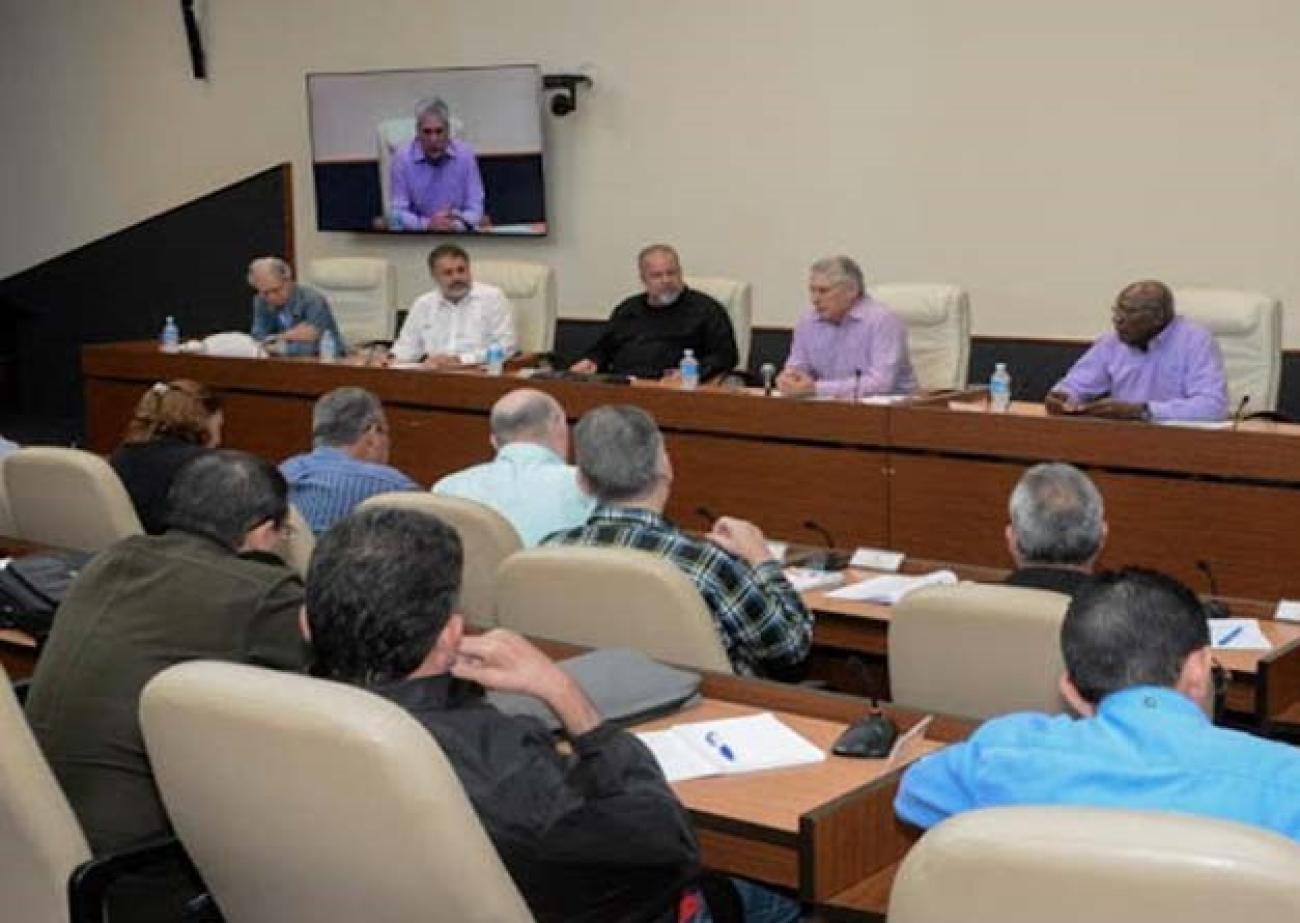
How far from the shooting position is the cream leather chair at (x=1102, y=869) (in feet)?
6.24

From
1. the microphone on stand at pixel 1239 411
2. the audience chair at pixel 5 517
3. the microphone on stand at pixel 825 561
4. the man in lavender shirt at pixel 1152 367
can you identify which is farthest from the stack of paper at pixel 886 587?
the audience chair at pixel 5 517

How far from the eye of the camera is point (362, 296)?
10.0 m

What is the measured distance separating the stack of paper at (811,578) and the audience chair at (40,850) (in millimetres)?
2021

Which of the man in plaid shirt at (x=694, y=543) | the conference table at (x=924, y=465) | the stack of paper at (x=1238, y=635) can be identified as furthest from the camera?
the conference table at (x=924, y=465)

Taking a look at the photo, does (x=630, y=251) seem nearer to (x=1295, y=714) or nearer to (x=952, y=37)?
(x=952, y=37)

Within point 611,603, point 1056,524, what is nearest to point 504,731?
point 611,603

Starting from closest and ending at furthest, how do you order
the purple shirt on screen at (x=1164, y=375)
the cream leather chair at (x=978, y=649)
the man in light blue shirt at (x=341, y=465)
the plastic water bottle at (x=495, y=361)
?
the cream leather chair at (x=978, y=649), the man in light blue shirt at (x=341, y=465), the purple shirt on screen at (x=1164, y=375), the plastic water bottle at (x=495, y=361)

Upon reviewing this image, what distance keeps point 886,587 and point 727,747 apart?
62.6 inches

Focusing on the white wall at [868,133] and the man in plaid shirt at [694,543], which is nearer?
the man in plaid shirt at [694,543]

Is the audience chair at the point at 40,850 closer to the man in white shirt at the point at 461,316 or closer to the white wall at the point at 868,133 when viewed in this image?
the man in white shirt at the point at 461,316

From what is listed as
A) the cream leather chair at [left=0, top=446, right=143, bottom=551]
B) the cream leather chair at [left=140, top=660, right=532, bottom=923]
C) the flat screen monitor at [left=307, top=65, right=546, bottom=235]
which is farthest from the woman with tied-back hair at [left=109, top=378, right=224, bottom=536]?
→ the flat screen monitor at [left=307, top=65, right=546, bottom=235]

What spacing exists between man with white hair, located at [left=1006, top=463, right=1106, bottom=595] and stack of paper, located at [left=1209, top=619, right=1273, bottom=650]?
0.37m

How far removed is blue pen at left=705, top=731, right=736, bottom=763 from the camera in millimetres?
3047

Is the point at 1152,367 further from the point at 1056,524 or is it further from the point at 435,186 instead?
the point at 435,186
